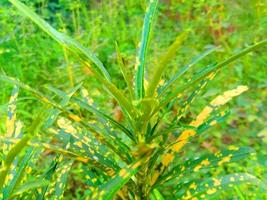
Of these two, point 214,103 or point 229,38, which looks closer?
point 214,103

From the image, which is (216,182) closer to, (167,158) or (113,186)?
(167,158)

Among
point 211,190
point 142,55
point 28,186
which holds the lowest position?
point 211,190

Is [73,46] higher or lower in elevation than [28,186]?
higher

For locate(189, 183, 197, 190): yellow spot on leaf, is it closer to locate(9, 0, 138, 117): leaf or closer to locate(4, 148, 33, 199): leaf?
locate(9, 0, 138, 117): leaf

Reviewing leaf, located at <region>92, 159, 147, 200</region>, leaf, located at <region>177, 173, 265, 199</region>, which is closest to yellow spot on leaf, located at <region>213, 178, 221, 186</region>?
leaf, located at <region>177, 173, 265, 199</region>

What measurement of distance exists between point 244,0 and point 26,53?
156 cm

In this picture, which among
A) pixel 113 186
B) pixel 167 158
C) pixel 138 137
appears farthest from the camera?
pixel 167 158

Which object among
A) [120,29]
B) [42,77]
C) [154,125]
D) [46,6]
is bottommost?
[154,125]

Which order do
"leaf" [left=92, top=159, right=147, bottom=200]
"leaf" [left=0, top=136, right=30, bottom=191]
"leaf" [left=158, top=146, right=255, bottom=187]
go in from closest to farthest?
"leaf" [left=0, top=136, right=30, bottom=191] < "leaf" [left=92, top=159, right=147, bottom=200] < "leaf" [left=158, top=146, right=255, bottom=187]

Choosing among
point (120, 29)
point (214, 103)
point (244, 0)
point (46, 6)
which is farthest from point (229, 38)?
point (214, 103)

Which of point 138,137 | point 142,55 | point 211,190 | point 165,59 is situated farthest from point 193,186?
point 165,59

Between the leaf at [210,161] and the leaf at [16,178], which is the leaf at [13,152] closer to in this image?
the leaf at [16,178]

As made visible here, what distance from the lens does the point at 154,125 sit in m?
1.22

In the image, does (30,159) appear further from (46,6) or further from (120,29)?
(46,6)
